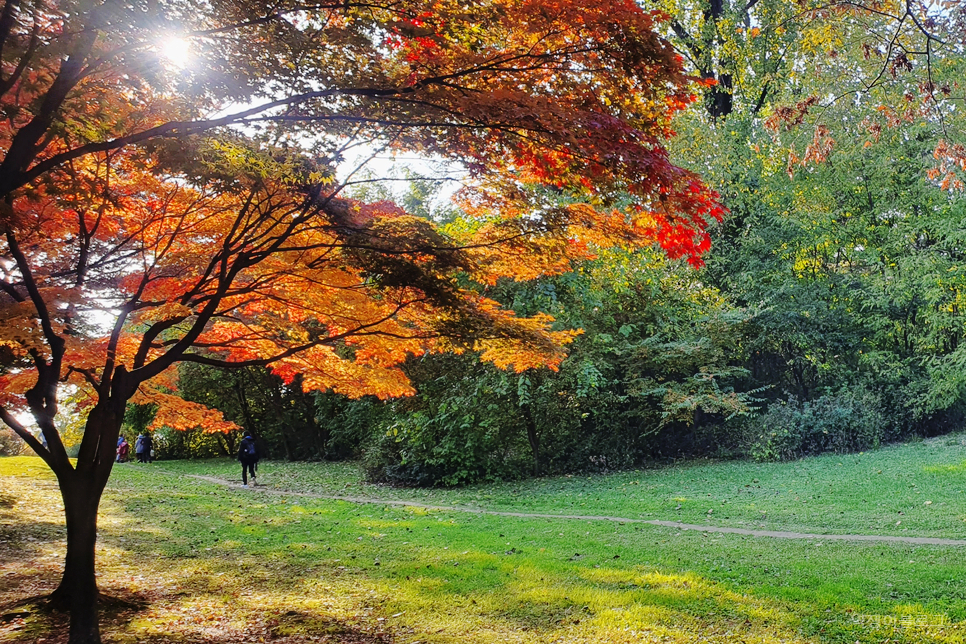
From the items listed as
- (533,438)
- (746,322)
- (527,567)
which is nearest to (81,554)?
(527,567)

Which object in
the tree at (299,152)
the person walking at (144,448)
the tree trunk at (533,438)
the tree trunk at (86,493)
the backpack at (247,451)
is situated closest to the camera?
the tree at (299,152)

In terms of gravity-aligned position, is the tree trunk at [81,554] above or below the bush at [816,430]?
below

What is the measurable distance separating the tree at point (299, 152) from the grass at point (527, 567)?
1.72 m

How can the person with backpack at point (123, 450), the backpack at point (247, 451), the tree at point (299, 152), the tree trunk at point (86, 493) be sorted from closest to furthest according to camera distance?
the tree at point (299, 152) < the tree trunk at point (86, 493) < the backpack at point (247, 451) < the person with backpack at point (123, 450)

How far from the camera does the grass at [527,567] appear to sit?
17.7 ft

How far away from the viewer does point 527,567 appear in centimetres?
737

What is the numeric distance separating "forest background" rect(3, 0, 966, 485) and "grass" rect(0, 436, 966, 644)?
365 centimetres

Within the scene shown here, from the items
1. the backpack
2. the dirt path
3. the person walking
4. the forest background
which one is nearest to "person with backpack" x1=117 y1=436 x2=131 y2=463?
the person walking

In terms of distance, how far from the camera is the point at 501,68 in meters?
4.52

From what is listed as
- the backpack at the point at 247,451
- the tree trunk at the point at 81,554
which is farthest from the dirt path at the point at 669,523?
the tree trunk at the point at 81,554

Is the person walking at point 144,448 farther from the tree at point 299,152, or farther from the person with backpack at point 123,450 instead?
the tree at point 299,152

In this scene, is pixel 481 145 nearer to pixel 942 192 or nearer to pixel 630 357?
pixel 630 357

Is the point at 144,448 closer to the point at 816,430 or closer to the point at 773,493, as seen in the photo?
the point at 773,493

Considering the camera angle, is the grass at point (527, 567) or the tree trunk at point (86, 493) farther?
the tree trunk at point (86, 493)
